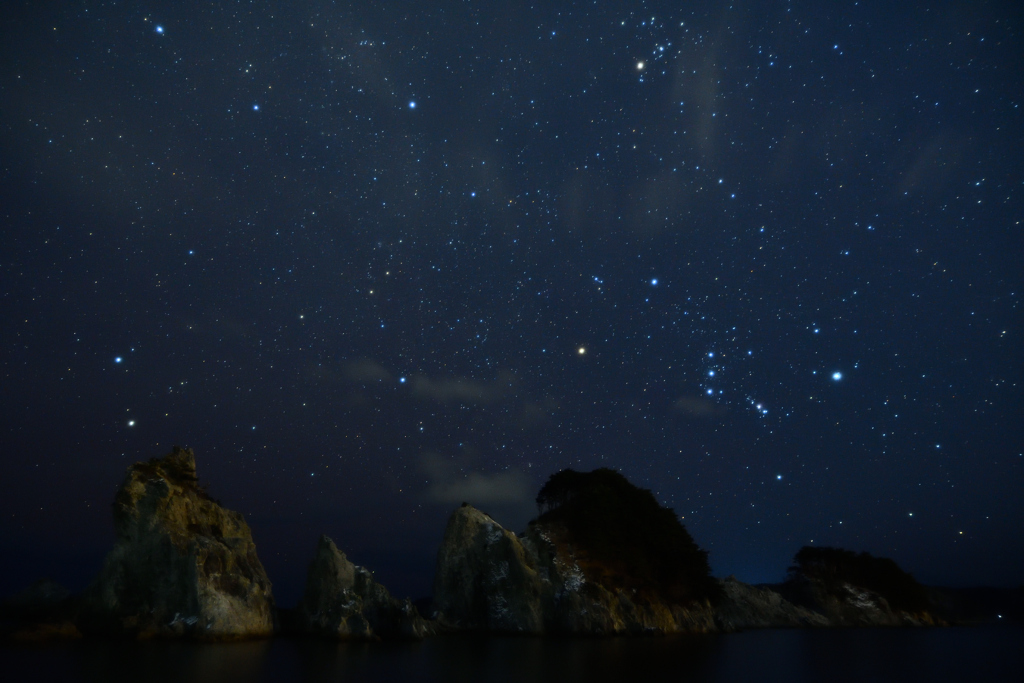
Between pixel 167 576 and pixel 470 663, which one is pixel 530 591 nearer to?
pixel 470 663

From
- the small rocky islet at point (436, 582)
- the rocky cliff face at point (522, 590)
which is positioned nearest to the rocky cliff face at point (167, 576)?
the small rocky islet at point (436, 582)

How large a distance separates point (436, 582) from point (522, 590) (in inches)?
380

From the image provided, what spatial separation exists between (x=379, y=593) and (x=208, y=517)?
14.8 m

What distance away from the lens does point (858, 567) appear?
92812 mm

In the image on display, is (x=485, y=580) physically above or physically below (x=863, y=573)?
below

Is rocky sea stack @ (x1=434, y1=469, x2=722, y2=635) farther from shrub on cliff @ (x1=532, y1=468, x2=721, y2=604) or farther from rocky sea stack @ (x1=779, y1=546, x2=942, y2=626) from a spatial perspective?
rocky sea stack @ (x1=779, y1=546, x2=942, y2=626)

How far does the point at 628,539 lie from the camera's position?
6116 cm

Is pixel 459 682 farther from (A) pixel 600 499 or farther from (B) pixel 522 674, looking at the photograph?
(A) pixel 600 499

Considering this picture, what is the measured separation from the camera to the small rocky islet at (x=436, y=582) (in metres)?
36.7

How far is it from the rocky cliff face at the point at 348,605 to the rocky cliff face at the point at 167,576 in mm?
4168

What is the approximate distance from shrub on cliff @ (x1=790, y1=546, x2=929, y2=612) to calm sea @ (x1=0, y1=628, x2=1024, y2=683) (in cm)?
5815

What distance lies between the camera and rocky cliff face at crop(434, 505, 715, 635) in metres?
51.8

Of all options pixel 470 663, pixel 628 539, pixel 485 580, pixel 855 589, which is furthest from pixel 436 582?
pixel 855 589

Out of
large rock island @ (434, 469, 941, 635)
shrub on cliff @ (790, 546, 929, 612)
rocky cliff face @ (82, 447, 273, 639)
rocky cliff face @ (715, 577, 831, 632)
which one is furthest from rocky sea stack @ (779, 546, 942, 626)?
rocky cliff face @ (82, 447, 273, 639)
